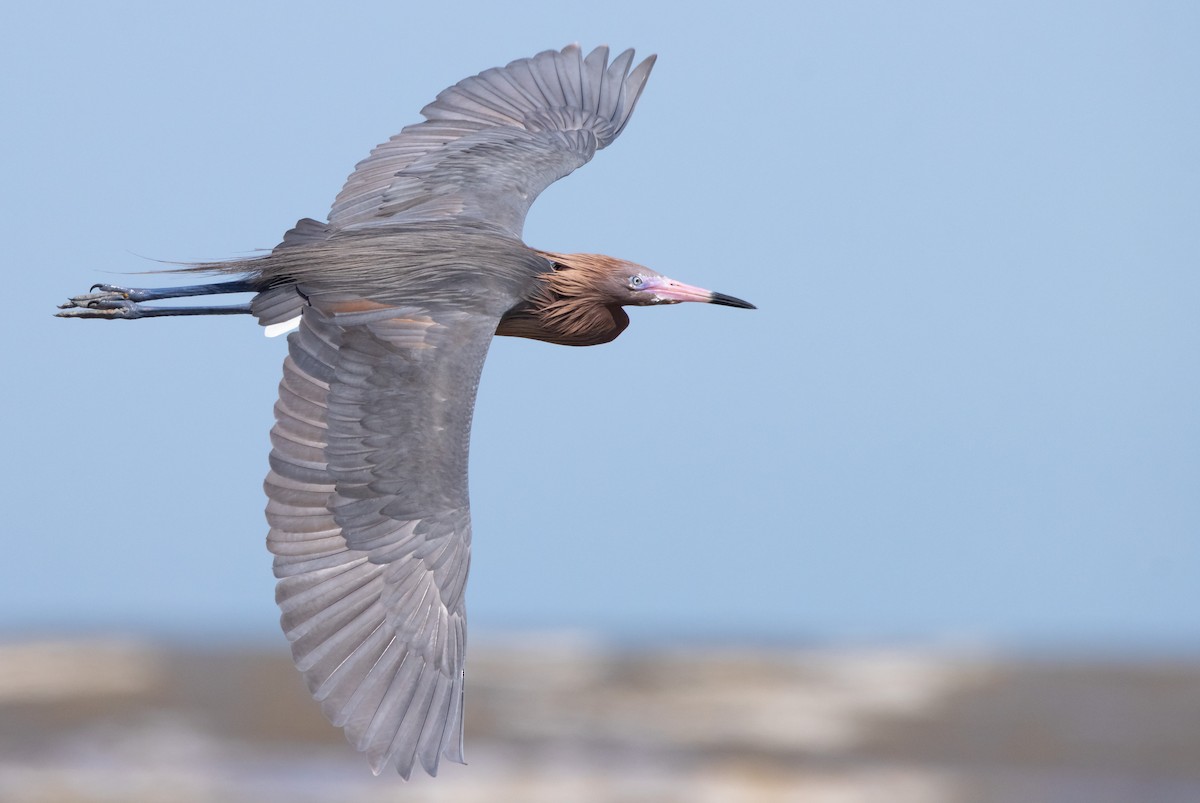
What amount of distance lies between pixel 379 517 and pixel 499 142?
3607mm

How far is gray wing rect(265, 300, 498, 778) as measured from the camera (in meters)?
7.07

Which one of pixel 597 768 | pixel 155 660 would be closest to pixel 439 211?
pixel 597 768

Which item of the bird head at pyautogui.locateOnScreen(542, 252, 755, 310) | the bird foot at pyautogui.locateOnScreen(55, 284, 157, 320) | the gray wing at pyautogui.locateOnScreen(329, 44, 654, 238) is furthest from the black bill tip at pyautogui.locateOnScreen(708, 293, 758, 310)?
the bird foot at pyautogui.locateOnScreen(55, 284, 157, 320)

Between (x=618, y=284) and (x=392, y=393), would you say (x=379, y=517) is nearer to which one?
(x=392, y=393)

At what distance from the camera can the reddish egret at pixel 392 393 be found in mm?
7148

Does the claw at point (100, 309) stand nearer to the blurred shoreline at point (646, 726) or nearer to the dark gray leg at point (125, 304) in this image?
the dark gray leg at point (125, 304)

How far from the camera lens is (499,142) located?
10.4m

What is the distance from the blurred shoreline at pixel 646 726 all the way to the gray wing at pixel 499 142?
803cm

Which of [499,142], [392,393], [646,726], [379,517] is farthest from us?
[646,726]

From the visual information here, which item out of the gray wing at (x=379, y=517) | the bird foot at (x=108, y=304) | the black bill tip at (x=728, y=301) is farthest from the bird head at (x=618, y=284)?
the bird foot at (x=108, y=304)

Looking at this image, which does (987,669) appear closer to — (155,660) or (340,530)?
(155,660)

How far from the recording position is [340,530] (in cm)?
741

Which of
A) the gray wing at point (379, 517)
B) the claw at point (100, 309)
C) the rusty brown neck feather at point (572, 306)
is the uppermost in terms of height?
the rusty brown neck feather at point (572, 306)

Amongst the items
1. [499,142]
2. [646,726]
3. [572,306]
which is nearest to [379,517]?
[572,306]
